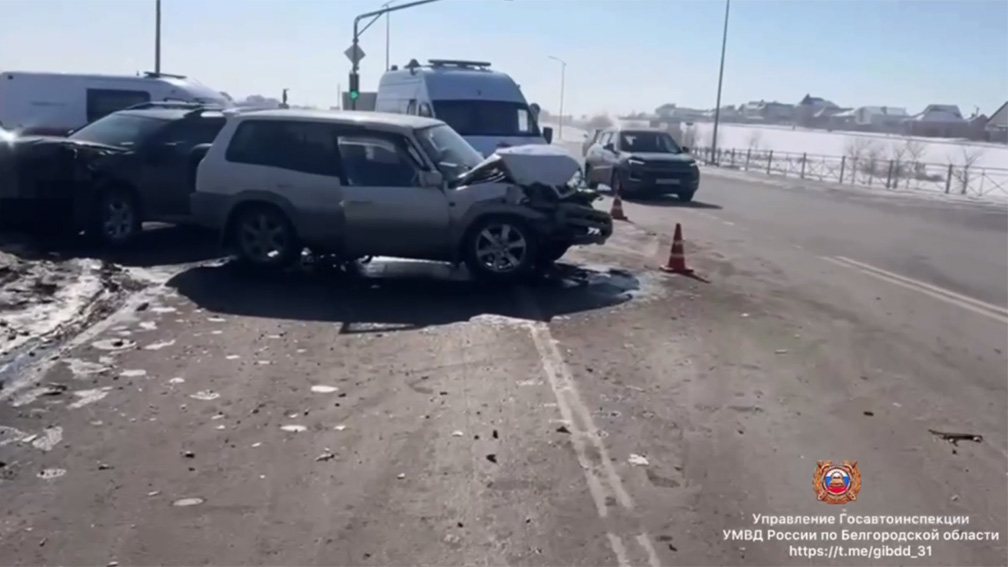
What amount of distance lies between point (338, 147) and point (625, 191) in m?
16.5

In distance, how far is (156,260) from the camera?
13.6 m

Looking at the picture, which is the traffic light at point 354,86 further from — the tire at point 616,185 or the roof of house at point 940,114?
the roof of house at point 940,114

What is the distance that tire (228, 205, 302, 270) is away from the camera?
12508mm

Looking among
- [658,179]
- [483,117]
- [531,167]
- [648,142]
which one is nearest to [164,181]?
[531,167]

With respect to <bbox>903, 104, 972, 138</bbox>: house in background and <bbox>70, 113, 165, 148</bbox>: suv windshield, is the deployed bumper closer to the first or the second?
<bbox>70, 113, 165, 148</bbox>: suv windshield

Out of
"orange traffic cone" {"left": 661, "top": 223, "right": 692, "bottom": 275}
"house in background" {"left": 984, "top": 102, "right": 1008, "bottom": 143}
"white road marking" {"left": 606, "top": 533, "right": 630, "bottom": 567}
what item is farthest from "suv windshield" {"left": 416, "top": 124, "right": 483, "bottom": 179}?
"house in background" {"left": 984, "top": 102, "right": 1008, "bottom": 143}

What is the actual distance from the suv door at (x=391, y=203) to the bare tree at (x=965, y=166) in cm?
3462

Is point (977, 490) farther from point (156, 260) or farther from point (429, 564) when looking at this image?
point (156, 260)

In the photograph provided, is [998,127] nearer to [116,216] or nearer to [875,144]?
[875,144]

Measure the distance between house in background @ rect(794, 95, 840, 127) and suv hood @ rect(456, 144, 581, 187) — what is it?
8346cm

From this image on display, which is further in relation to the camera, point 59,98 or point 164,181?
point 59,98

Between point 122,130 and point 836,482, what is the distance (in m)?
11.3

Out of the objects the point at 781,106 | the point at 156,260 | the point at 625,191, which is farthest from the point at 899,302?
the point at 781,106

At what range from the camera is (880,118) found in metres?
83.3
